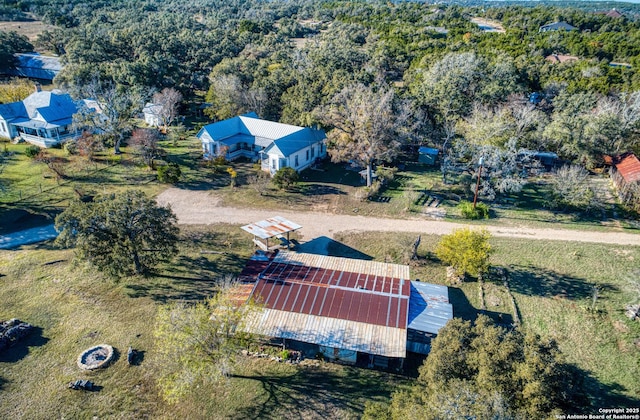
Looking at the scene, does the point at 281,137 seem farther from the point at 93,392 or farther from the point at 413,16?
the point at 413,16

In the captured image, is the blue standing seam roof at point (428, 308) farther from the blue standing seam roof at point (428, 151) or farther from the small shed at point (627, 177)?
the blue standing seam roof at point (428, 151)

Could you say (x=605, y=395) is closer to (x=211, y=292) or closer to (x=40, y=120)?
(x=211, y=292)

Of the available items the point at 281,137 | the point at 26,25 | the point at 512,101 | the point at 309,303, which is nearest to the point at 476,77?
the point at 512,101

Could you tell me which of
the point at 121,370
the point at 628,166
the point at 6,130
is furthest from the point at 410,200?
the point at 6,130

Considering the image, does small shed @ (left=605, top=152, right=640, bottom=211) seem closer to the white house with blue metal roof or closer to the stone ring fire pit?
the white house with blue metal roof

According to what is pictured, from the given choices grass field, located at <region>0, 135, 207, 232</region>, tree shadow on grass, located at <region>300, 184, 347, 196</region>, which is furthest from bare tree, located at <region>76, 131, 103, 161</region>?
tree shadow on grass, located at <region>300, 184, 347, 196</region>
